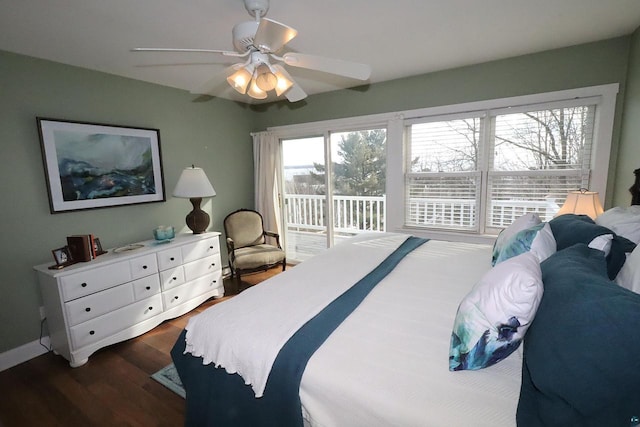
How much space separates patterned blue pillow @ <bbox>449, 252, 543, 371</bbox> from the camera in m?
0.96

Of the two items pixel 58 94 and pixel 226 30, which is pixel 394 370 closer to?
pixel 226 30

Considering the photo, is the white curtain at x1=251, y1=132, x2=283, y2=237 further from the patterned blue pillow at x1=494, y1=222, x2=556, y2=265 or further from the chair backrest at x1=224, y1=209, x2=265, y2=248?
the patterned blue pillow at x1=494, y1=222, x2=556, y2=265

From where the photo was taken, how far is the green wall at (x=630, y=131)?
216 centimetres

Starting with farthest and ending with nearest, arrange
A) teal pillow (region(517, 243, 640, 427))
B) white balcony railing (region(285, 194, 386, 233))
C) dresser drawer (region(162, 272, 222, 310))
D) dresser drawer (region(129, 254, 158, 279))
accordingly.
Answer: white balcony railing (region(285, 194, 386, 233))
dresser drawer (region(162, 272, 222, 310))
dresser drawer (region(129, 254, 158, 279))
teal pillow (region(517, 243, 640, 427))

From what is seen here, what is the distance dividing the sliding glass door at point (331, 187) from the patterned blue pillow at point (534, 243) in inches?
88.2

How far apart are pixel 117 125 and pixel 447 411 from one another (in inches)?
132

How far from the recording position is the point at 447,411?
86 cm

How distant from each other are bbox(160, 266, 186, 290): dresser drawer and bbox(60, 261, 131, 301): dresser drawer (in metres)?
0.31

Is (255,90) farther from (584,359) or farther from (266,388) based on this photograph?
(584,359)

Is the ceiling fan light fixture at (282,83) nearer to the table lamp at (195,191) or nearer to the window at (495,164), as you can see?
the table lamp at (195,191)

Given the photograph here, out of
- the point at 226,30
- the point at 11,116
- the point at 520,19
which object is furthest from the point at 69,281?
the point at 520,19

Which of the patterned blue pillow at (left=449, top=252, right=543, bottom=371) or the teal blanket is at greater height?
the patterned blue pillow at (left=449, top=252, right=543, bottom=371)

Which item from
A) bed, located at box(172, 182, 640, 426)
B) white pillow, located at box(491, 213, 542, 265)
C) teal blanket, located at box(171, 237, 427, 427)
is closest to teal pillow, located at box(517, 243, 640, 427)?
bed, located at box(172, 182, 640, 426)

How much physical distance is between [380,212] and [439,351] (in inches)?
137
